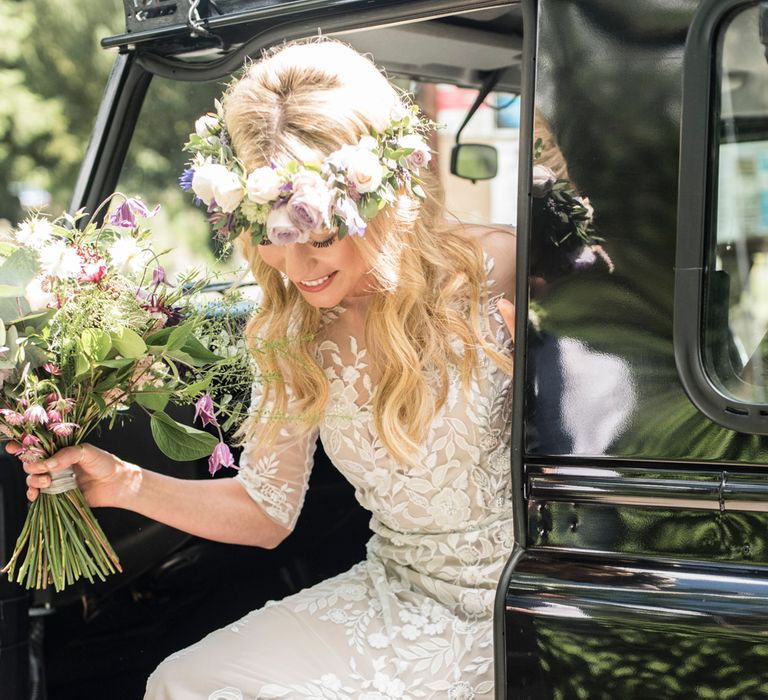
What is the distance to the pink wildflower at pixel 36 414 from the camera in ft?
5.59

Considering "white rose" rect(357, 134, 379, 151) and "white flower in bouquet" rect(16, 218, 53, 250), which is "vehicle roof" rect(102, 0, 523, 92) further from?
"white flower in bouquet" rect(16, 218, 53, 250)

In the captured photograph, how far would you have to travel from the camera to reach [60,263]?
172 cm

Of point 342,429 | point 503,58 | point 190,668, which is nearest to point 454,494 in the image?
point 342,429

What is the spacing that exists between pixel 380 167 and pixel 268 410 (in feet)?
1.96

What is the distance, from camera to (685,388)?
1440 millimetres

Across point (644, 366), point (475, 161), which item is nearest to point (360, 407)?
point (644, 366)

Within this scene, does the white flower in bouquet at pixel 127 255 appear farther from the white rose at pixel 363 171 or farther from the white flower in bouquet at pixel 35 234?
the white rose at pixel 363 171

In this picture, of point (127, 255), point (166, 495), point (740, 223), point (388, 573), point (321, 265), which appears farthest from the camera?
point (388, 573)

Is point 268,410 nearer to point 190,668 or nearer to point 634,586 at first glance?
point 190,668

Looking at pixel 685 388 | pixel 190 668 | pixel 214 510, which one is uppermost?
pixel 685 388

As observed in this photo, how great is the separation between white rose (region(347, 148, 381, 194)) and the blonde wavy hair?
79mm

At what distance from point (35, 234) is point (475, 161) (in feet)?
5.78

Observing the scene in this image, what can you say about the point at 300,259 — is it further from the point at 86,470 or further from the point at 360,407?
the point at 86,470

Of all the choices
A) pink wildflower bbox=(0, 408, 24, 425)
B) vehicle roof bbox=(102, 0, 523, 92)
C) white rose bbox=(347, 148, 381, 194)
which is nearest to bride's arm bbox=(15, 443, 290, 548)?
pink wildflower bbox=(0, 408, 24, 425)
